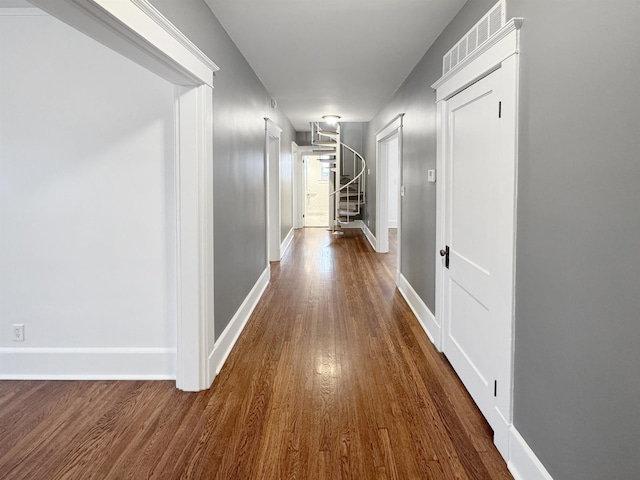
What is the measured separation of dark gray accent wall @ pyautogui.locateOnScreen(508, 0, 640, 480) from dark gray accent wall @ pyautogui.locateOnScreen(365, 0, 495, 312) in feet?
3.45

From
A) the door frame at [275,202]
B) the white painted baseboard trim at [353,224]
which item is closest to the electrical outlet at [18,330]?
the door frame at [275,202]

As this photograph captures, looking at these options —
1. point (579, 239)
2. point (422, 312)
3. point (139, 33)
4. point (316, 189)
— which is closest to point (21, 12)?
point (139, 33)

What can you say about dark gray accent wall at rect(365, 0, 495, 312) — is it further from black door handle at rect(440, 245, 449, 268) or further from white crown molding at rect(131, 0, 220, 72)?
white crown molding at rect(131, 0, 220, 72)

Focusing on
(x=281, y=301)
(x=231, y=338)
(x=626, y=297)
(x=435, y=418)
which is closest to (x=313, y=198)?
(x=281, y=301)

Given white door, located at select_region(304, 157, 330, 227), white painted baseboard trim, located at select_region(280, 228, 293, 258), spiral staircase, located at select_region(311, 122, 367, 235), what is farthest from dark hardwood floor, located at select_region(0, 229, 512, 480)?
white door, located at select_region(304, 157, 330, 227)

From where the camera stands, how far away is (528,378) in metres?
1.76

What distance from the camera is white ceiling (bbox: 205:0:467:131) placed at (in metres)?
2.68

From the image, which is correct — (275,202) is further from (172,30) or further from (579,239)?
(579,239)

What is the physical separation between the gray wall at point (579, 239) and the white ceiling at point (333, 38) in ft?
3.68

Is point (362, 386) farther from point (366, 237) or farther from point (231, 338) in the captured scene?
point (366, 237)

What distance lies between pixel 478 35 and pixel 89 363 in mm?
3094

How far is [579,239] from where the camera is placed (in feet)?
4.49

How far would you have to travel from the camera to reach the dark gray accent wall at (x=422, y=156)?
2989 mm

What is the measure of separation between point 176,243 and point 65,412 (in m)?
1.11
